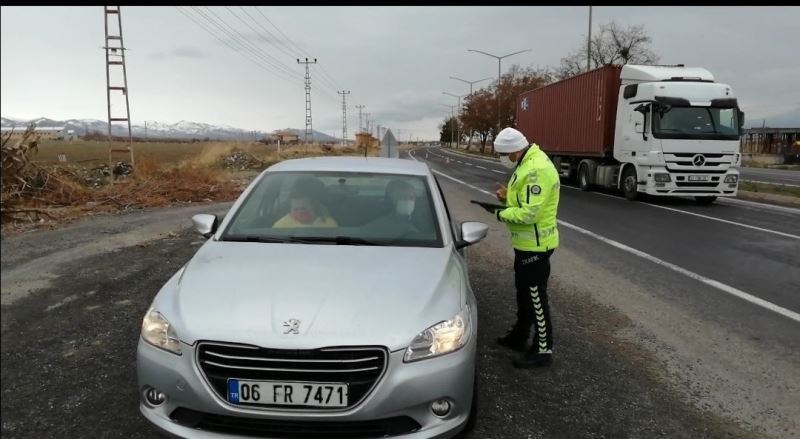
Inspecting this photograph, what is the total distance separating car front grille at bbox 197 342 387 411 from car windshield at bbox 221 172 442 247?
118 centimetres

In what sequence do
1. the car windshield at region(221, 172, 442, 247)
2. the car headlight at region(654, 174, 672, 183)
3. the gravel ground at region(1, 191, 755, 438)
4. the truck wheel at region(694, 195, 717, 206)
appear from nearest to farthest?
the gravel ground at region(1, 191, 755, 438) < the car windshield at region(221, 172, 442, 247) < the car headlight at region(654, 174, 672, 183) < the truck wheel at region(694, 195, 717, 206)

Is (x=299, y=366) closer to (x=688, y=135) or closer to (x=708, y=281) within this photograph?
(x=708, y=281)

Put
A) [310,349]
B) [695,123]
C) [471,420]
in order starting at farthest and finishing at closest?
[695,123] < [471,420] < [310,349]

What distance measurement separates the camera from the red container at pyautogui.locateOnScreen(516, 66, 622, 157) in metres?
17.7

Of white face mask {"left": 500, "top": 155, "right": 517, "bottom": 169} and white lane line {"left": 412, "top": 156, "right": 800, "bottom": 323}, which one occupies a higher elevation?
white face mask {"left": 500, "top": 155, "right": 517, "bottom": 169}

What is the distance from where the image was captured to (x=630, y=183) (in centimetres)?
1641

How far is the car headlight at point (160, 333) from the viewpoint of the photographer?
2.70 meters

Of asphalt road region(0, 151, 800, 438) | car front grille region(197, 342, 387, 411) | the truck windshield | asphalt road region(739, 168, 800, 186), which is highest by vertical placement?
the truck windshield

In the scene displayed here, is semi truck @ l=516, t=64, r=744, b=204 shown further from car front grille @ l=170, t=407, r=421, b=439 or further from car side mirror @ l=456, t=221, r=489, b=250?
car front grille @ l=170, t=407, r=421, b=439

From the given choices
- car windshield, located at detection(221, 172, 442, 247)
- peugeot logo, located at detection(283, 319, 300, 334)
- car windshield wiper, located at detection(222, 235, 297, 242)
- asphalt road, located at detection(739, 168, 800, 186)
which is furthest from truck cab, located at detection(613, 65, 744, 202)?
peugeot logo, located at detection(283, 319, 300, 334)

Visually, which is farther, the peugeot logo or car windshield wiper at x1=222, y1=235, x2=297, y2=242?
car windshield wiper at x1=222, y1=235, x2=297, y2=242

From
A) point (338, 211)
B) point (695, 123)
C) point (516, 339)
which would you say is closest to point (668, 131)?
point (695, 123)

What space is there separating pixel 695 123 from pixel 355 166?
13169mm

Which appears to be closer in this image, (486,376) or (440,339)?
(440,339)
